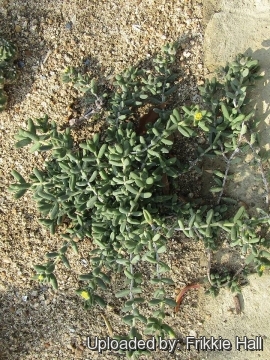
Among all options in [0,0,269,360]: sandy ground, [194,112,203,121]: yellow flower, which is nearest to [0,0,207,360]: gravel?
[0,0,269,360]: sandy ground

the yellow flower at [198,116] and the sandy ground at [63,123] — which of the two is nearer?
the yellow flower at [198,116]

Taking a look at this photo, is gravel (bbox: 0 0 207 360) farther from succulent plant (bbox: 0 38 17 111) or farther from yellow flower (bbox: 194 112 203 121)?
yellow flower (bbox: 194 112 203 121)

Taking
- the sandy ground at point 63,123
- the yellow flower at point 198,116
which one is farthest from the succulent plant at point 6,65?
the yellow flower at point 198,116

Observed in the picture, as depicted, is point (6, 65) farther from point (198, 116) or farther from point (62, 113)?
point (198, 116)

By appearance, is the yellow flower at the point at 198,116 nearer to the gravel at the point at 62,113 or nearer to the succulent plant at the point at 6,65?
the gravel at the point at 62,113

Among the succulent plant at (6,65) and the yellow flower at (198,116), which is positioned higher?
the yellow flower at (198,116)

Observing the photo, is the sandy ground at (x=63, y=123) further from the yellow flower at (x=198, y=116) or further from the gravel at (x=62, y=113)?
the yellow flower at (x=198, y=116)

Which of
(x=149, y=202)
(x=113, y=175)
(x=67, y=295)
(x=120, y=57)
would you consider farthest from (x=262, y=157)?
(x=67, y=295)

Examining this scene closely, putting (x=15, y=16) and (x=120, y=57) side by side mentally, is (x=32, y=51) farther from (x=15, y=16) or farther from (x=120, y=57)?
(x=120, y=57)

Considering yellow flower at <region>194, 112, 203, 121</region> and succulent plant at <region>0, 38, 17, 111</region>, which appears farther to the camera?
succulent plant at <region>0, 38, 17, 111</region>
